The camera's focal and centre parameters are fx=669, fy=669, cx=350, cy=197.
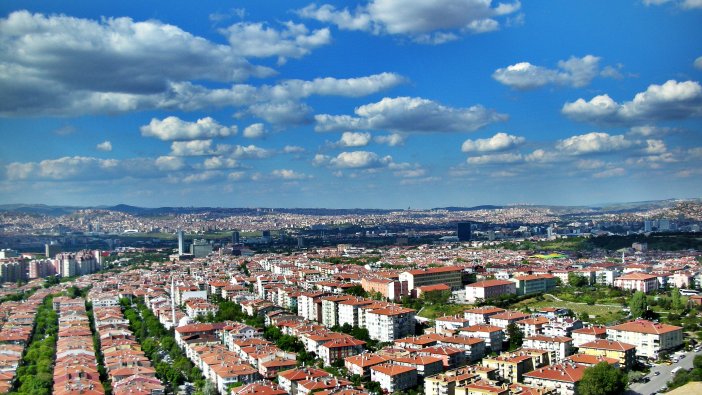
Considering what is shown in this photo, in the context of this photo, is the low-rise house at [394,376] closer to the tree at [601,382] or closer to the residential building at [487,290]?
the tree at [601,382]

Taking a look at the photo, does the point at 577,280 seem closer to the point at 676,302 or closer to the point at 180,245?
the point at 676,302

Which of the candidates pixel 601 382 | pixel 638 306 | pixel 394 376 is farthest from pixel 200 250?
pixel 601 382

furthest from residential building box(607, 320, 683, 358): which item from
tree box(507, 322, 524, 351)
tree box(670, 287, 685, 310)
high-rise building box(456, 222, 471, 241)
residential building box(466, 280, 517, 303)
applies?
high-rise building box(456, 222, 471, 241)

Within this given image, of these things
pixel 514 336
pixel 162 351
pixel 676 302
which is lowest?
pixel 162 351

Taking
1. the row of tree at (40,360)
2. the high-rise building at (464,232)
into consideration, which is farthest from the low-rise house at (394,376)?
the high-rise building at (464,232)

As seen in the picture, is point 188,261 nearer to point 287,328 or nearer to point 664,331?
point 287,328
